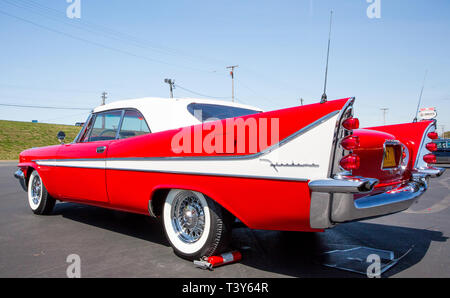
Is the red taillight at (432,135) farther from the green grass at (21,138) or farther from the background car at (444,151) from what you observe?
the green grass at (21,138)

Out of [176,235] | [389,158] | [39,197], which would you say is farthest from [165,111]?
[39,197]

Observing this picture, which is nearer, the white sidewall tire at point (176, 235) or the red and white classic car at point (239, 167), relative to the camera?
the red and white classic car at point (239, 167)

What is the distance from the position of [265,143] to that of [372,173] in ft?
3.37

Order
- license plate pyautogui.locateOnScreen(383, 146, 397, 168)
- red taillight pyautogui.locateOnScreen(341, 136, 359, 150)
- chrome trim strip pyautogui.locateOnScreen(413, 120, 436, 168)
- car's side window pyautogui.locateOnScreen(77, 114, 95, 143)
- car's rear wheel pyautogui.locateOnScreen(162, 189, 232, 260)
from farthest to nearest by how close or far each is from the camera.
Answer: car's side window pyautogui.locateOnScreen(77, 114, 95, 143) → chrome trim strip pyautogui.locateOnScreen(413, 120, 436, 168) → license plate pyautogui.locateOnScreen(383, 146, 397, 168) → car's rear wheel pyautogui.locateOnScreen(162, 189, 232, 260) → red taillight pyautogui.locateOnScreen(341, 136, 359, 150)

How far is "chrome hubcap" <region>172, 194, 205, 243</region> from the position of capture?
3178 millimetres

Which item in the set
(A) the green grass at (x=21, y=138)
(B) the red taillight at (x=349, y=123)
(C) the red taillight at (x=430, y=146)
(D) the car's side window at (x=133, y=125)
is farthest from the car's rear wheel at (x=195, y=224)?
(A) the green grass at (x=21, y=138)

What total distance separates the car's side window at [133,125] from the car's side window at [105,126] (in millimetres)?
157

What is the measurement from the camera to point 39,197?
5375 mm

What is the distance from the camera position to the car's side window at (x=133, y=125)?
3.74 metres

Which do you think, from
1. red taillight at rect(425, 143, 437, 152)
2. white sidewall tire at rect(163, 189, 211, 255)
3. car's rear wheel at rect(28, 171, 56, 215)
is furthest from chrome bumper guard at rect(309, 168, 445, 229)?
car's rear wheel at rect(28, 171, 56, 215)

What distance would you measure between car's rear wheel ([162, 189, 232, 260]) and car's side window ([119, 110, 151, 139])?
0.80 m

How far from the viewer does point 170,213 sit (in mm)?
3381

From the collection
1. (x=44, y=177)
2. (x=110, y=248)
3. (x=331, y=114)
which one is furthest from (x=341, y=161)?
(x=44, y=177)

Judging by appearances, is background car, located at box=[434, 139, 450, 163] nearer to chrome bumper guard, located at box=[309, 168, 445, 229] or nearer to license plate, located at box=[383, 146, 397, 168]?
license plate, located at box=[383, 146, 397, 168]
